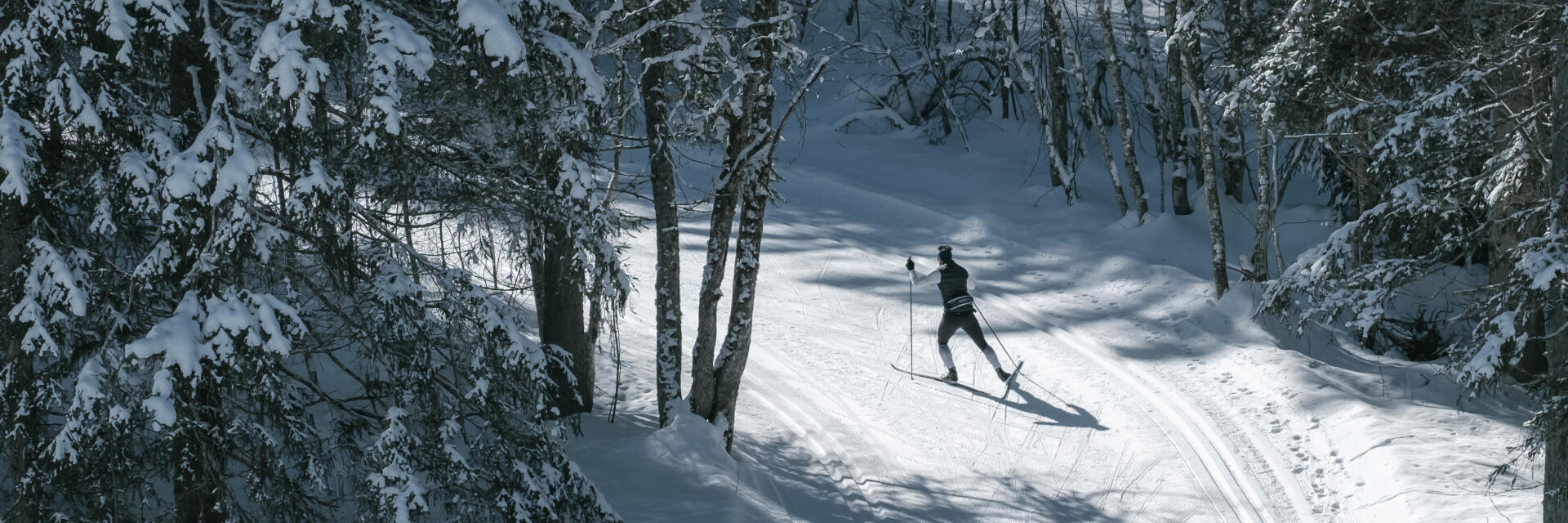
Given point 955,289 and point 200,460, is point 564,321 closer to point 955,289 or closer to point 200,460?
point 955,289

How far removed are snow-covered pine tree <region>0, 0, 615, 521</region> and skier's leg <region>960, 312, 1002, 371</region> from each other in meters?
6.35

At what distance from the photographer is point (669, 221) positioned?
984cm

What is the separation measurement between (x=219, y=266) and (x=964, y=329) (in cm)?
831

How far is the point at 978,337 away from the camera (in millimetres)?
11859

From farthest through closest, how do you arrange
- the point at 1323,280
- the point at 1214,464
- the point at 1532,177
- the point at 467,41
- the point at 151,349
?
the point at 1323,280
the point at 1214,464
the point at 1532,177
the point at 467,41
the point at 151,349

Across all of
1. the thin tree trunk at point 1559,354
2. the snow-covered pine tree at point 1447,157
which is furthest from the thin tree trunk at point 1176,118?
the thin tree trunk at point 1559,354

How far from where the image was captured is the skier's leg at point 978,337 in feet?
38.6

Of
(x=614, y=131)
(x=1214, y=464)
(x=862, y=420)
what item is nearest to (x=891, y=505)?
(x=862, y=420)

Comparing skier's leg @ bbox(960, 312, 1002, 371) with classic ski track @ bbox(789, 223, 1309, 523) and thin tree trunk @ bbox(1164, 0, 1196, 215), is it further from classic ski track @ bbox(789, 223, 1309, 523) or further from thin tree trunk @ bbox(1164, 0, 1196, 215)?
thin tree trunk @ bbox(1164, 0, 1196, 215)

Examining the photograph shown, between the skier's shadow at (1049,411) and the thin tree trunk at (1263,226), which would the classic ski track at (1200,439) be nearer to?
the skier's shadow at (1049,411)

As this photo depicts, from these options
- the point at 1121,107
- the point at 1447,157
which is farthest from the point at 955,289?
the point at 1121,107

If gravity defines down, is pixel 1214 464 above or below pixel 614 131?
below

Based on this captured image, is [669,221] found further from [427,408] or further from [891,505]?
[427,408]

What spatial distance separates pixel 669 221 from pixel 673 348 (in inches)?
47.9
